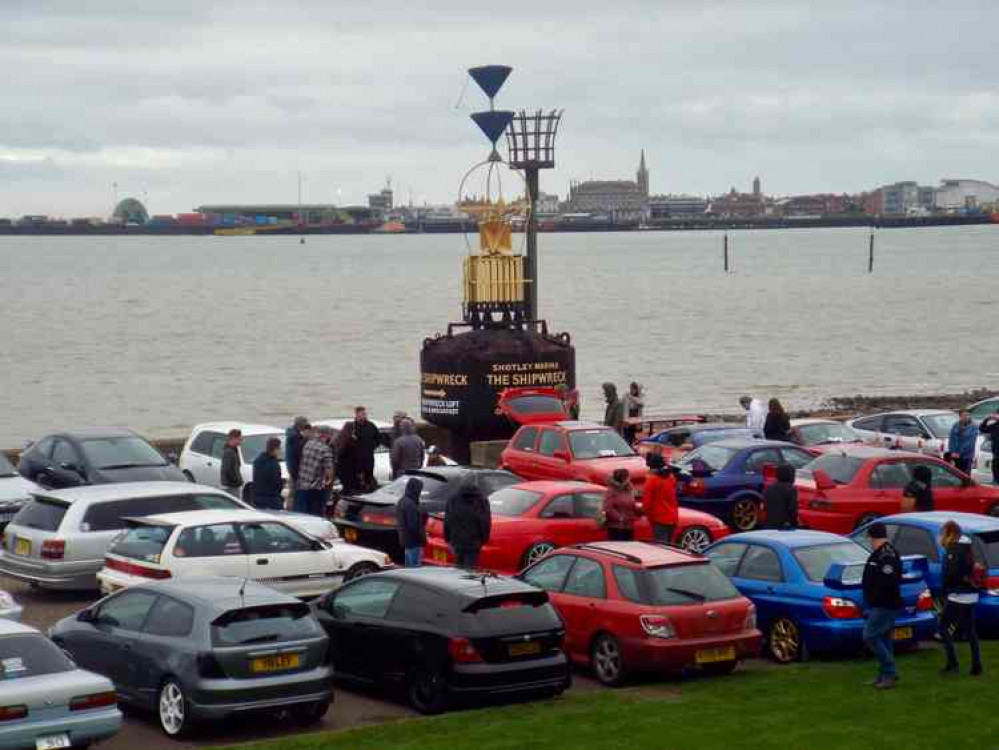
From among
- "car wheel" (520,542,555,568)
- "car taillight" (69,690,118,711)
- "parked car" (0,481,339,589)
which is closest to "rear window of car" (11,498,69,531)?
Answer: "parked car" (0,481,339,589)

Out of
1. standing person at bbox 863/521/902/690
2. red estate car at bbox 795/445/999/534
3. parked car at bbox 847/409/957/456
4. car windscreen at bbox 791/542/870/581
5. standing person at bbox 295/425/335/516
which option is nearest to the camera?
standing person at bbox 863/521/902/690

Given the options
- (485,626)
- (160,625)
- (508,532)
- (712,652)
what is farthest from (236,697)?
(508,532)

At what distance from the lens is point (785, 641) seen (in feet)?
54.5

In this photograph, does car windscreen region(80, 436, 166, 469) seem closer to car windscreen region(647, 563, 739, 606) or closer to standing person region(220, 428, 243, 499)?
standing person region(220, 428, 243, 499)

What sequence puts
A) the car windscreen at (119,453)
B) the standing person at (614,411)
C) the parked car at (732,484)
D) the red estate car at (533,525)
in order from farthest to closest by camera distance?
the standing person at (614,411)
the car windscreen at (119,453)
the parked car at (732,484)
the red estate car at (533,525)

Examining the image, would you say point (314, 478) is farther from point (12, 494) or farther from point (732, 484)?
point (732, 484)

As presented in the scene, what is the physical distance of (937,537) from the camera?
17.7m

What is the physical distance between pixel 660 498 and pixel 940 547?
420cm

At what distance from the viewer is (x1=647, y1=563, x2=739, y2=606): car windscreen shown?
51.4 ft

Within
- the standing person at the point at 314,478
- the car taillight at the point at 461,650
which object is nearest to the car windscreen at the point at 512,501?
the standing person at the point at 314,478

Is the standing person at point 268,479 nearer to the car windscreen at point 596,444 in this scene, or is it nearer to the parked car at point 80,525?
the parked car at point 80,525

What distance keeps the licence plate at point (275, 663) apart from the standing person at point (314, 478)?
9.92m

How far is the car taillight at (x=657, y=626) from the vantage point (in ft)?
50.5

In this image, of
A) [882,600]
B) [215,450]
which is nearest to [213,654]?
[882,600]
